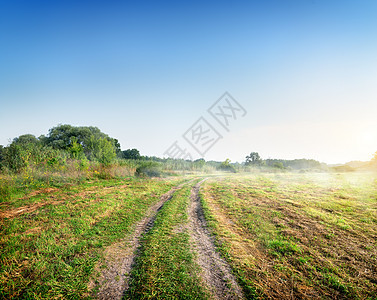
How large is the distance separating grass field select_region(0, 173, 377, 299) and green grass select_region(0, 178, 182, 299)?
24 millimetres

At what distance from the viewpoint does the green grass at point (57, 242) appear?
10.6 ft

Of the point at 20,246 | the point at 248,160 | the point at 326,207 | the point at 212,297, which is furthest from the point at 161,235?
the point at 248,160

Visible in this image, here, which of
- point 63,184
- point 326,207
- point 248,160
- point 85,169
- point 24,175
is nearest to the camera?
point 326,207

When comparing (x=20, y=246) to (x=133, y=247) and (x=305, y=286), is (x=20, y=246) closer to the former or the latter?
(x=133, y=247)

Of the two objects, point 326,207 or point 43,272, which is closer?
point 43,272

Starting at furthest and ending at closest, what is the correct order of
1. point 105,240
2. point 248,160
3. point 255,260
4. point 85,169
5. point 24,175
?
point 248,160 < point 85,169 < point 24,175 < point 105,240 < point 255,260

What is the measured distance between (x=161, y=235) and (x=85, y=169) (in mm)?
14985

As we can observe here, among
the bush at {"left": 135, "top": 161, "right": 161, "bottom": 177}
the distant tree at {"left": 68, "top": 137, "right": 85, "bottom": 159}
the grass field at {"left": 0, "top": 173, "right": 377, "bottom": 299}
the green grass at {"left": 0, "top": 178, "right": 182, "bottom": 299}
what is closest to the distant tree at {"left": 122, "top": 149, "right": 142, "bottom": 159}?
the bush at {"left": 135, "top": 161, "right": 161, "bottom": 177}

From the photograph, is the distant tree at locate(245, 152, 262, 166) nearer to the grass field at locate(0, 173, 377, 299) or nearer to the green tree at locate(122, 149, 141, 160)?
the green tree at locate(122, 149, 141, 160)

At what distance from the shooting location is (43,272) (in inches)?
142

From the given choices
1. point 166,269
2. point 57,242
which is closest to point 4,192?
point 57,242

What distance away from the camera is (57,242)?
4875mm

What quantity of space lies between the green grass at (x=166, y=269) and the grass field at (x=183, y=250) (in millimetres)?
22

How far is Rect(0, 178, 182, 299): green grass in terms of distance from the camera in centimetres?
322
